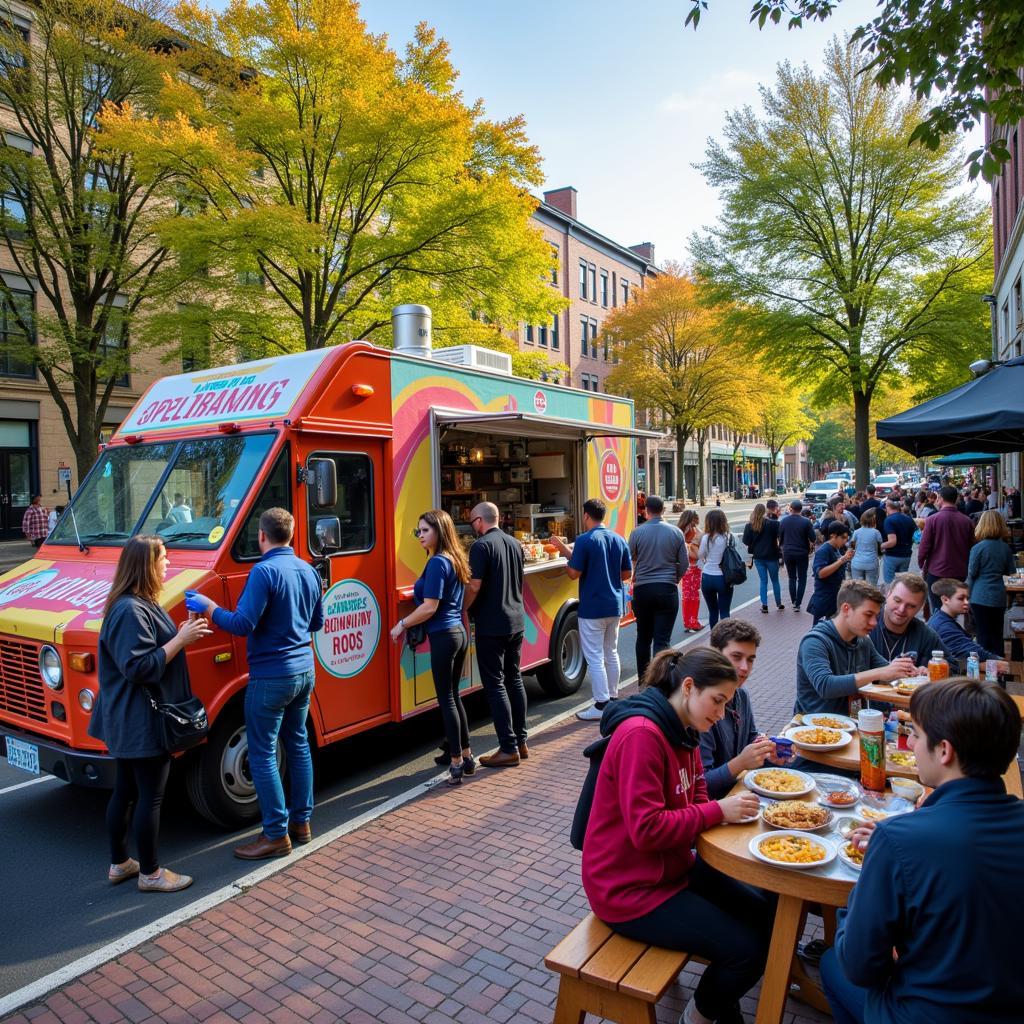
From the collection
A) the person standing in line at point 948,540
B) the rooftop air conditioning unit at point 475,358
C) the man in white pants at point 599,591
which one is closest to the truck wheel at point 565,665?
the man in white pants at point 599,591

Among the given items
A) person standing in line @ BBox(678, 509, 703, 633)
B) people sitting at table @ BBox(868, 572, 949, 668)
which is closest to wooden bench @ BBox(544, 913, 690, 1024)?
people sitting at table @ BBox(868, 572, 949, 668)

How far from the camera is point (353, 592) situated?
5566 mm

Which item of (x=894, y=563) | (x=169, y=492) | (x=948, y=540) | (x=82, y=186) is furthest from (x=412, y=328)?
(x=82, y=186)

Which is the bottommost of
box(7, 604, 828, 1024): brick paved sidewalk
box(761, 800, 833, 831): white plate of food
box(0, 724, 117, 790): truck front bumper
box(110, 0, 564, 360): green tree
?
box(7, 604, 828, 1024): brick paved sidewalk

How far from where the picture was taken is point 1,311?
17.2m

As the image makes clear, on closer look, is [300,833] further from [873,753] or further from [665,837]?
[873,753]

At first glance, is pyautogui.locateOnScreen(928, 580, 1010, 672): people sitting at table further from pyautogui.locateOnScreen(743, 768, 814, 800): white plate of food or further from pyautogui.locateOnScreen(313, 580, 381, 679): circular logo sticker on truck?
pyautogui.locateOnScreen(313, 580, 381, 679): circular logo sticker on truck

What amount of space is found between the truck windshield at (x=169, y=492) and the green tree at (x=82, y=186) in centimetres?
1120

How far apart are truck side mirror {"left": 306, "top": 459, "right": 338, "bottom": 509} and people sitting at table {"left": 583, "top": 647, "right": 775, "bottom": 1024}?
2955mm

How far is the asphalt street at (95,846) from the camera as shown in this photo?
3.82 m

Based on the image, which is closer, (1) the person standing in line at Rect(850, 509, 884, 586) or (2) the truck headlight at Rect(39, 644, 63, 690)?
(2) the truck headlight at Rect(39, 644, 63, 690)

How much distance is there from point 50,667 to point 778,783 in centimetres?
413

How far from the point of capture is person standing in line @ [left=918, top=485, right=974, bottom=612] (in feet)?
30.3

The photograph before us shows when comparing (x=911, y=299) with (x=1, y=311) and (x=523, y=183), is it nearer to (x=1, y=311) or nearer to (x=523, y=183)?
(x=523, y=183)
